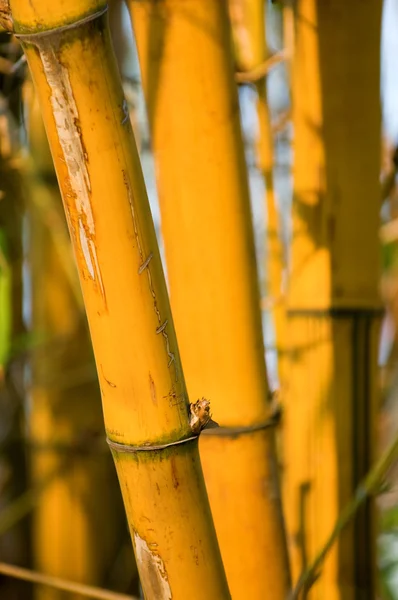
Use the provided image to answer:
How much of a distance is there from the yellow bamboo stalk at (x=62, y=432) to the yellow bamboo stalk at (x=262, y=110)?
0.33 m

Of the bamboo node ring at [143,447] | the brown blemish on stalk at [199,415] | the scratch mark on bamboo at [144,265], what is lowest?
the bamboo node ring at [143,447]

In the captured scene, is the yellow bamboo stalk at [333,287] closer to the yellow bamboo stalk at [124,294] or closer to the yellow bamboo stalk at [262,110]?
the yellow bamboo stalk at [262,110]

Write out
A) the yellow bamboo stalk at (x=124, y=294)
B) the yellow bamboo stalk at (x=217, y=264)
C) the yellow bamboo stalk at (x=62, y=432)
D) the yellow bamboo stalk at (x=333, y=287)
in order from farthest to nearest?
the yellow bamboo stalk at (x=62, y=432), the yellow bamboo stalk at (x=333, y=287), the yellow bamboo stalk at (x=217, y=264), the yellow bamboo stalk at (x=124, y=294)

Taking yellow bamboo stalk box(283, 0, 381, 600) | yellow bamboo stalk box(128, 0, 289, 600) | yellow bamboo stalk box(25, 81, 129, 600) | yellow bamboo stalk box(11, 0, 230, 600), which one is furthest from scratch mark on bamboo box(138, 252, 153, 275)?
yellow bamboo stalk box(25, 81, 129, 600)

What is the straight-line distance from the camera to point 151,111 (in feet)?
1.43

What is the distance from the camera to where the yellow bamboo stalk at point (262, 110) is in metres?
0.59

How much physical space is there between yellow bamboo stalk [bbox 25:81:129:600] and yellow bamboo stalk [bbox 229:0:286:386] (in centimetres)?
33

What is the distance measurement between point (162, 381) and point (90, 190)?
86mm

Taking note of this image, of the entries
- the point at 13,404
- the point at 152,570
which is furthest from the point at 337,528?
the point at 13,404

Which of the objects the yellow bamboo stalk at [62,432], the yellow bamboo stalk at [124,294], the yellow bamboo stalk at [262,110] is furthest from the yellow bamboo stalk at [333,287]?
the yellow bamboo stalk at [62,432]

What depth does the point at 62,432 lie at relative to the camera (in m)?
0.95

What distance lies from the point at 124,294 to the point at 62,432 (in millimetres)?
665

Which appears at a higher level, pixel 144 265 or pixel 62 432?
pixel 144 265

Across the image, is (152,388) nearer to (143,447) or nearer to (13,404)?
(143,447)
